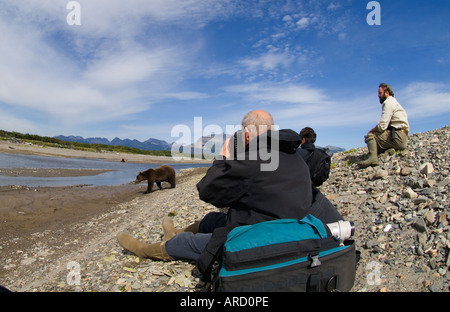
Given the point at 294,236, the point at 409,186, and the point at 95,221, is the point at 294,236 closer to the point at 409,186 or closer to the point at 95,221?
the point at 409,186

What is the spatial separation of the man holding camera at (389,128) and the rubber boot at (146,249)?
6262 millimetres

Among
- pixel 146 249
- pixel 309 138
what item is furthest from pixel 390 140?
pixel 146 249

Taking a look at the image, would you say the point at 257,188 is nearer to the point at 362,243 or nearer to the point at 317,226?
the point at 317,226

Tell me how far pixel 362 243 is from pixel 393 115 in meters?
4.94

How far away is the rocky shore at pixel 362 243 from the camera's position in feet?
11.5

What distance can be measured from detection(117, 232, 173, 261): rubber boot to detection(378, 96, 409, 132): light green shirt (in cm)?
685

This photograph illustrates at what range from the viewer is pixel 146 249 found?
4.55 meters

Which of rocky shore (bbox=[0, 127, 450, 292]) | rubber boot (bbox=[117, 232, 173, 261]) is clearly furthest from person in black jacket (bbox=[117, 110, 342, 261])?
rubber boot (bbox=[117, 232, 173, 261])

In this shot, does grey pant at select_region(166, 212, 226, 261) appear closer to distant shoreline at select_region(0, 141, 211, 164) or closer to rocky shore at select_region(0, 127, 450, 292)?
rocky shore at select_region(0, 127, 450, 292)

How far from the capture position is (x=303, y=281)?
8.82 feet

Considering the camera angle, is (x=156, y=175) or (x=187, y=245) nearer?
(x=187, y=245)
